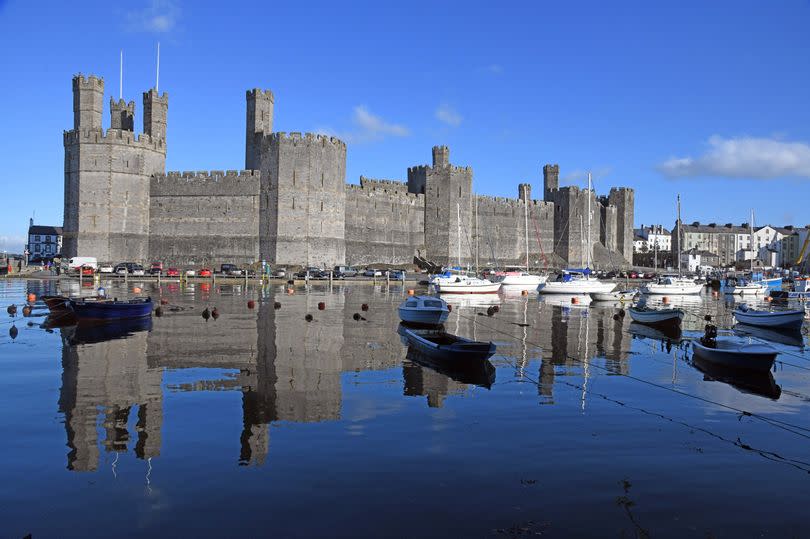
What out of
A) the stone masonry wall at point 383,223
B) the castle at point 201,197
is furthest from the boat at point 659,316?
the stone masonry wall at point 383,223

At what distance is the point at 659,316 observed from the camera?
89.6 feet

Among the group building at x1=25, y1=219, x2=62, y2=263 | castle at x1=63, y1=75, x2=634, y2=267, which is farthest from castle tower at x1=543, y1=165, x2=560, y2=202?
building at x1=25, y1=219, x2=62, y2=263

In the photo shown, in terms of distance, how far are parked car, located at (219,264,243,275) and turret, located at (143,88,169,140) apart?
1255 centimetres

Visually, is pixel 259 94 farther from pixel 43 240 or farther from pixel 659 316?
pixel 43 240

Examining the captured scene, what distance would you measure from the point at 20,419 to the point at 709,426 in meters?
10.3

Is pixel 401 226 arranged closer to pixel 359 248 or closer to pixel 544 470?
pixel 359 248

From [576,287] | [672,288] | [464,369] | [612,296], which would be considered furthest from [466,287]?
[464,369]

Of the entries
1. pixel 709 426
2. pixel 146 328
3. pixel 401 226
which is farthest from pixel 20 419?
pixel 401 226

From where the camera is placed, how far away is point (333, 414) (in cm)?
1176

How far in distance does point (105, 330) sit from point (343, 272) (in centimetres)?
3789

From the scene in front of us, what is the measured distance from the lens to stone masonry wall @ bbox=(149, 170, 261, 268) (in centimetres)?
6094

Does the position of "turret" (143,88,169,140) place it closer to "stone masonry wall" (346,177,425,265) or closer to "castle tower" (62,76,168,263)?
"castle tower" (62,76,168,263)

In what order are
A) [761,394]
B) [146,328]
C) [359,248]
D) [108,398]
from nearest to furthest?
[108,398] → [761,394] → [146,328] → [359,248]

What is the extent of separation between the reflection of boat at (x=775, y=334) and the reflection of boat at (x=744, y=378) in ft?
26.1
